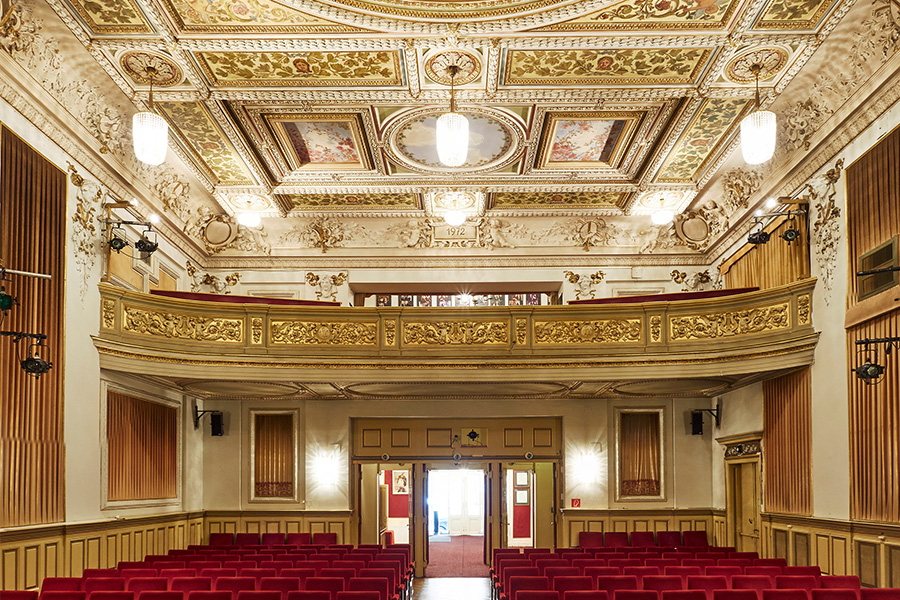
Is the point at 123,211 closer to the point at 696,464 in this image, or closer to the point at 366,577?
the point at 366,577

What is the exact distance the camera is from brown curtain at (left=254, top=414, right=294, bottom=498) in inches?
551

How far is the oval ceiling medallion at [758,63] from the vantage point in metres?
8.60

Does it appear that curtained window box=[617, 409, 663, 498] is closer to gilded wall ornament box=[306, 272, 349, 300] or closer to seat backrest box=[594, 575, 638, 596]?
gilded wall ornament box=[306, 272, 349, 300]

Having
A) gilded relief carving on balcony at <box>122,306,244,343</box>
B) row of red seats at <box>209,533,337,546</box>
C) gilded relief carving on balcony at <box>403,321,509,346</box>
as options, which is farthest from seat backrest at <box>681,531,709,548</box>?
gilded relief carving on balcony at <box>122,306,244,343</box>

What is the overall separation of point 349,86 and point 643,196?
6.02 m

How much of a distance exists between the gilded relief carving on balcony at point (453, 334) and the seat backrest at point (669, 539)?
489 cm

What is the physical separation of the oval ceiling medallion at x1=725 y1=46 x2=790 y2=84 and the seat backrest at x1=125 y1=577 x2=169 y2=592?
790cm

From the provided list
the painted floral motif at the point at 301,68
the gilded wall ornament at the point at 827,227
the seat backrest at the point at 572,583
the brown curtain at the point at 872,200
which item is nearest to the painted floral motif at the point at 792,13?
the brown curtain at the point at 872,200

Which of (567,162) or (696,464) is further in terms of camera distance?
(696,464)

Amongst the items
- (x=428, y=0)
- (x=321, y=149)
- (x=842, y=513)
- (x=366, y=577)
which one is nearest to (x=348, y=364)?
(x=321, y=149)

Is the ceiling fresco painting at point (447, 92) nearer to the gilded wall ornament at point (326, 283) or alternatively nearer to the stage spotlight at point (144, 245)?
the gilded wall ornament at point (326, 283)

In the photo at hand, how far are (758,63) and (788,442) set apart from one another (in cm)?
488

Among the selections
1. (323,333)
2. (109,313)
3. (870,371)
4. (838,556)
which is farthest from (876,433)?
(109,313)

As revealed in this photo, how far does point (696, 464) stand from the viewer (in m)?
13.9
